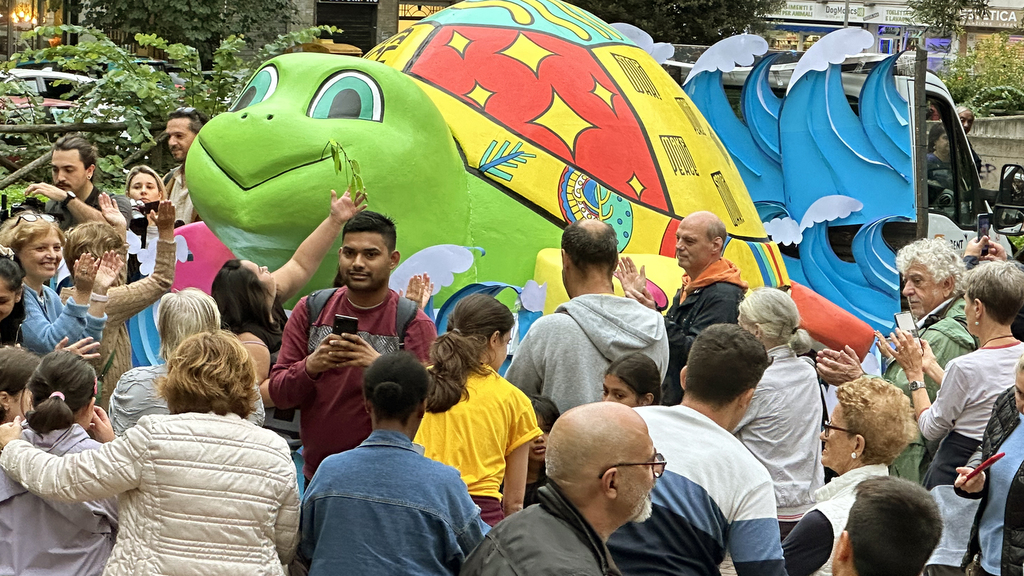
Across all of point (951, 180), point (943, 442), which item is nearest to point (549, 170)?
point (943, 442)

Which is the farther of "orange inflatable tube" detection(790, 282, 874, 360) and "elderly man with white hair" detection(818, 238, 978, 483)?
"orange inflatable tube" detection(790, 282, 874, 360)

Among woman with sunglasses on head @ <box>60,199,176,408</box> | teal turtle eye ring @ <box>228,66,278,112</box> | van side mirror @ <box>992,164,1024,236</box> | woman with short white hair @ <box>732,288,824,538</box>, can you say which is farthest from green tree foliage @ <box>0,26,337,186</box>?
woman with short white hair @ <box>732,288,824,538</box>

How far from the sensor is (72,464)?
3162 mm

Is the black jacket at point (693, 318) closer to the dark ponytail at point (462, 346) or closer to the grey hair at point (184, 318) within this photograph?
the dark ponytail at point (462, 346)

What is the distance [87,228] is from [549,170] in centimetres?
230

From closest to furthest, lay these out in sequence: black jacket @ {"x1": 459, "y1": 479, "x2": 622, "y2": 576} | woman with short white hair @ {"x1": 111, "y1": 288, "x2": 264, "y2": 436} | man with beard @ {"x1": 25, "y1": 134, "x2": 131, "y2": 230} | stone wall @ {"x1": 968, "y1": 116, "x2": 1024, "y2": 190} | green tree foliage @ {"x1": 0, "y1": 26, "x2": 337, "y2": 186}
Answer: black jacket @ {"x1": 459, "y1": 479, "x2": 622, "y2": 576} < woman with short white hair @ {"x1": 111, "y1": 288, "x2": 264, "y2": 436} < man with beard @ {"x1": 25, "y1": 134, "x2": 131, "y2": 230} < green tree foliage @ {"x1": 0, "y1": 26, "x2": 337, "y2": 186} < stone wall @ {"x1": 968, "y1": 116, "x2": 1024, "y2": 190}

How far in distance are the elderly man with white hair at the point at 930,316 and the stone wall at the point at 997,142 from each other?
1178 centimetres

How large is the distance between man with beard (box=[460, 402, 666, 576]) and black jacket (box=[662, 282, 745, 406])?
2.24 meters

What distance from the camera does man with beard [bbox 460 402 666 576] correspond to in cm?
255

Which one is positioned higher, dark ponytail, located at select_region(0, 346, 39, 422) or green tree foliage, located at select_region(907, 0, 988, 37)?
green tree foliage, located at select_region(907, 0, 988, 37)

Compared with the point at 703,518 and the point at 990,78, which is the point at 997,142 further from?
the point at 703,518

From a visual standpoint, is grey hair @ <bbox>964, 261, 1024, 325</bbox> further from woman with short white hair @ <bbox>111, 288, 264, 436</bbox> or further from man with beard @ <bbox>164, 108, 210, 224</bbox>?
man with beard @ <bbox>164, 108, 210, 224</bbox>

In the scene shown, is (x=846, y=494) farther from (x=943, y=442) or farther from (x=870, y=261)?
(x=870, y=261)

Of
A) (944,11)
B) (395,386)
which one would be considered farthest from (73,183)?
(944,11)
